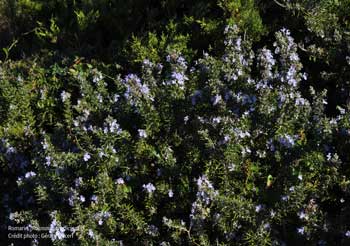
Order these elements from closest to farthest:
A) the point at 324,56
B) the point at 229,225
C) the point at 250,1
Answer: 1. the point at 229,225
2. the point at 324,56
3. the point at 250,1

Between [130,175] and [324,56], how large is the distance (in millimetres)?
1552

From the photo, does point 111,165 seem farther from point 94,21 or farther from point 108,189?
point 94,21

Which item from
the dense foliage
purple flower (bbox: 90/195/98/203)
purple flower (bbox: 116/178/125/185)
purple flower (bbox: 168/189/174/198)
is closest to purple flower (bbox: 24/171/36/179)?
the dense foliage

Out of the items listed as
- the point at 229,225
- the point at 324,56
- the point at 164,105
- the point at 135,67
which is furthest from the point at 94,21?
the point at 229,225

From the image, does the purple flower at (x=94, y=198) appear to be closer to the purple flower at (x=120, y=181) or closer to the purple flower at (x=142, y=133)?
the purple flower at (x=120, y=181)

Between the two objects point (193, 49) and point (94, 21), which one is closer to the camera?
point (193, 49)

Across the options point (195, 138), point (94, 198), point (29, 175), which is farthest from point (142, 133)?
point (29, 175)

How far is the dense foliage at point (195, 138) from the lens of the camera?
121 inches

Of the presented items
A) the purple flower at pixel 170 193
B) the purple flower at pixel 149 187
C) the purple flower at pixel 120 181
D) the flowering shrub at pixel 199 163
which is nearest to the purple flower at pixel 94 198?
the flowering shrub at pixel 199 163

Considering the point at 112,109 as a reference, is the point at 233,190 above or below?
below

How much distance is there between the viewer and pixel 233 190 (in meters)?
3.17

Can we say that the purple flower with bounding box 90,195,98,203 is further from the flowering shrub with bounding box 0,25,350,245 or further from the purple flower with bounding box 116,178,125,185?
the purple flower with bounding box 116,178,125,185

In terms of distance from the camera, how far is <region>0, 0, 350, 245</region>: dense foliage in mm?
3084

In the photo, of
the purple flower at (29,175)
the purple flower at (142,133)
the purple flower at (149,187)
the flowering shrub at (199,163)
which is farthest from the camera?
the purple flower at (29,175)
